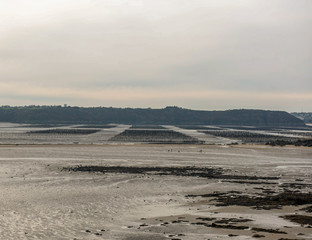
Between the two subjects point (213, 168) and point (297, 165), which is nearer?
point (213, 168)

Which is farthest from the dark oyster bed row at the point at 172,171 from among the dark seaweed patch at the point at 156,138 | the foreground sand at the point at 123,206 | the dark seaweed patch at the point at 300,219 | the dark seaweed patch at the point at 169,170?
the dark seaweed patch at the point at 156,138

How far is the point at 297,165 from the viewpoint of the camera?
4375cm

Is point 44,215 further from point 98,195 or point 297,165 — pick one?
point 297,165

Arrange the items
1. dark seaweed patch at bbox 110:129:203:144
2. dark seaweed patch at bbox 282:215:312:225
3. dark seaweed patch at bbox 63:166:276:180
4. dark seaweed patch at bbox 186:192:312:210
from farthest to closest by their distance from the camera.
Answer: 1. dark seaweed patch at bbox 110:129:203:144
2. dark seaweed patch at bbox 63:166:276:180
3. dark seaweed patch at bbox 186:192:312:210
4. dark seaweed patch at bbox 282:215:312:225

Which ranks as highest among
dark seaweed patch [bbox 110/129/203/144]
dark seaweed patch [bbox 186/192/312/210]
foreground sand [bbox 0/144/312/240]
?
dark seaweed patch [bbox 110/129/203/144]

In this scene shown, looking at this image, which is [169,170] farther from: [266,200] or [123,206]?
[123,206]

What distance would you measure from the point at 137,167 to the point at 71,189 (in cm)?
1318

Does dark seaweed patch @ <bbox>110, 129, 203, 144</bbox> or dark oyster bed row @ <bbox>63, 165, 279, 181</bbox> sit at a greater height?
dark seaweed patch @ <bbox>110, 129, 203, 144</bbox>

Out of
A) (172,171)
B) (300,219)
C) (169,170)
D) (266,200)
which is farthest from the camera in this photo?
(169,170)

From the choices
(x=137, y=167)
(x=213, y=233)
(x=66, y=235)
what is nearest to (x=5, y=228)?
(x=66, y=235)

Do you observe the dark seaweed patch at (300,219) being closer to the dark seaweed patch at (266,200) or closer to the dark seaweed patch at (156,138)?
the dark seaweed patch at (266,200)

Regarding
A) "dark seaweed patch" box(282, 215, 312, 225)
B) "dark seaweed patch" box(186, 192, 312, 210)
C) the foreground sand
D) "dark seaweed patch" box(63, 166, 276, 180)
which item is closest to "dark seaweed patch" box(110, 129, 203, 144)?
"dark seaweed patch" box(63, 166, 276, 180)

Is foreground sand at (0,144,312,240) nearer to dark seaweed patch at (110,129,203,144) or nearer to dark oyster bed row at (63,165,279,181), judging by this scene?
dark oyster bed row at (63,165,279,181)

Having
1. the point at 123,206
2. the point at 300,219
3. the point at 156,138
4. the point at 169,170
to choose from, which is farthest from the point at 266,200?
the point at 156,138
